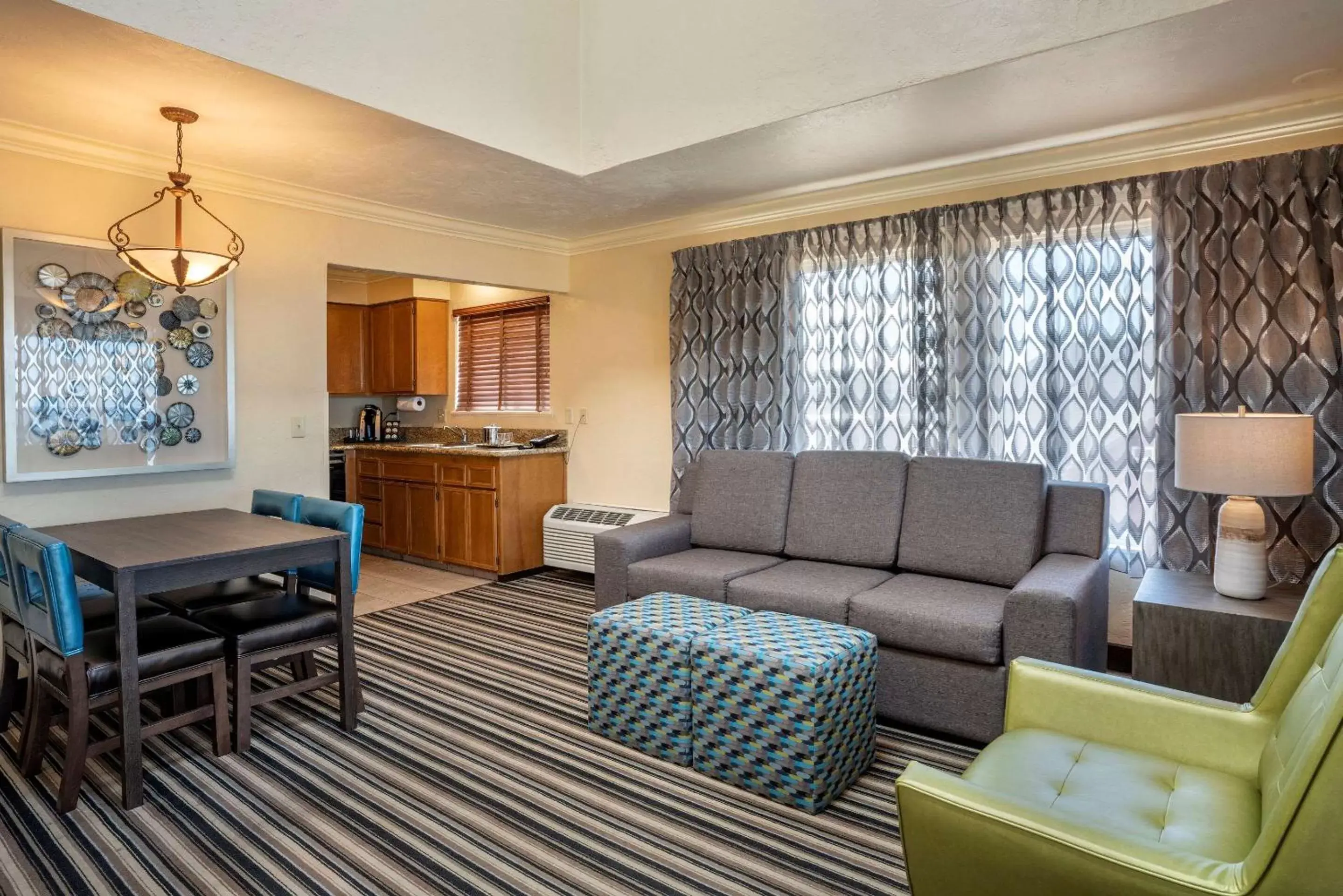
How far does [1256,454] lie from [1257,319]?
35.3 inches

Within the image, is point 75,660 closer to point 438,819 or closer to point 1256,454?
point 438,819

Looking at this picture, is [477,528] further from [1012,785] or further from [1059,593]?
[1012,785]

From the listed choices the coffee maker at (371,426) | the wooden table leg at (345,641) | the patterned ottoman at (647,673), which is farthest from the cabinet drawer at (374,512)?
the patterned ottoman at (647,673)

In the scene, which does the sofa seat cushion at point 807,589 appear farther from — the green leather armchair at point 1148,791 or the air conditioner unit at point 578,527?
the air conditioner unit at point 578,527

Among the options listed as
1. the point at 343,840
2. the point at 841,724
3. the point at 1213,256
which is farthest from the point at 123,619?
the point at 1213,256

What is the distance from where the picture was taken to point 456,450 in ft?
18.3

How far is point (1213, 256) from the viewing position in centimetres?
316

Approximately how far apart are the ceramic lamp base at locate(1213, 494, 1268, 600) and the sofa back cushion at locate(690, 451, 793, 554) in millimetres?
1845

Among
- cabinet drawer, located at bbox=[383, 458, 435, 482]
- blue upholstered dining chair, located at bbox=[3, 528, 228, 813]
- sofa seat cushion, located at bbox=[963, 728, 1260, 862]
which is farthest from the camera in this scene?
cabinet drawer, located at bbox=[383, 458, 435, 482]

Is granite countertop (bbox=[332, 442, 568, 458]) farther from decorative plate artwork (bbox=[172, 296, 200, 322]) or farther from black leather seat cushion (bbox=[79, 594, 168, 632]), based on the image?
black leather seat cushion (bbox=[79, 594, 168, 632])

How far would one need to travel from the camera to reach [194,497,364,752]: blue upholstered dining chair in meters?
2.76

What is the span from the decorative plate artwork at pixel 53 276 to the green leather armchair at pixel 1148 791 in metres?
3.99

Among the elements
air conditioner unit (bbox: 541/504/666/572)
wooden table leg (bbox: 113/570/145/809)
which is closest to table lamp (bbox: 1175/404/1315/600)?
air conditioner unit (bbox: 541/504/666/572)

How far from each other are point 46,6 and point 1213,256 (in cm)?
430
